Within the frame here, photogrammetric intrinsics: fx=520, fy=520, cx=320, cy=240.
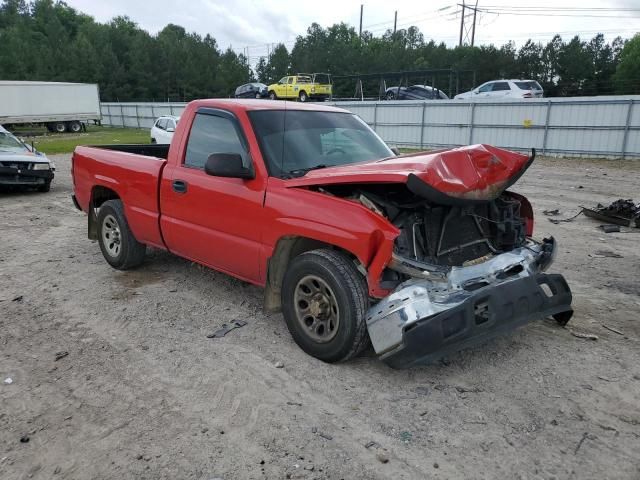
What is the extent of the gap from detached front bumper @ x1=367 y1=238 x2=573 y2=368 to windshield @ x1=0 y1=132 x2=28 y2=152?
11.4m

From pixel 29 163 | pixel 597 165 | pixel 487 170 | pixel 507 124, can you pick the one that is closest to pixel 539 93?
pixel 507 124

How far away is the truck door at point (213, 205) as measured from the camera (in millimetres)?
4230

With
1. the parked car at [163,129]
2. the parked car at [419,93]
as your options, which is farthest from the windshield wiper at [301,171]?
the parked car at [419,93]

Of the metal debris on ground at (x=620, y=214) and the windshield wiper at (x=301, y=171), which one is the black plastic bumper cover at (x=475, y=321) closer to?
the windshield wiper at (x=301, y=171)

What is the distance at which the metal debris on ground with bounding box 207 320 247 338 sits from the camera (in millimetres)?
4316

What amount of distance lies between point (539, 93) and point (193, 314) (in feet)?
81.5

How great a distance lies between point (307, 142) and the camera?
175 inches

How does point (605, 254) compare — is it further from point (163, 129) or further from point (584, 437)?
point (163, 129)

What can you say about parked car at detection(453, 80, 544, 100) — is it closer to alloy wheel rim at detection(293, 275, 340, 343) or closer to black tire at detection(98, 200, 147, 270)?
black tire at detection(98, 200, 147, 270)

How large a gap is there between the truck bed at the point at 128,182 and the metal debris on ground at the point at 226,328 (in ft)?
4.39

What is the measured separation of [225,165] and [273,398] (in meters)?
Answer: 1.76

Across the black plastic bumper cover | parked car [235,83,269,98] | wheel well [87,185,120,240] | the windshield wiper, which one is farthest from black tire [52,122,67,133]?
the black plastic bumper cover

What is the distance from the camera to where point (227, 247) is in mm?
4473

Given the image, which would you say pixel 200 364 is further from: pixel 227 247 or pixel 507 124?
pixel 507 124
